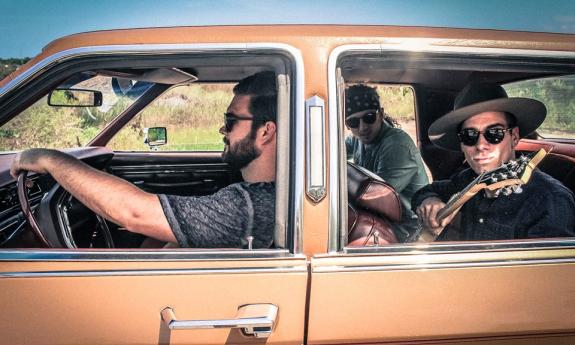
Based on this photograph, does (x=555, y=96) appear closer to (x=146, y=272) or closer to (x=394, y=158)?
(x=394, y=158)

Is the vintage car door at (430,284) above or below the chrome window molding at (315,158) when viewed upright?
below

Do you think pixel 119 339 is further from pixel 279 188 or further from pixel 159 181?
pixel 159 181

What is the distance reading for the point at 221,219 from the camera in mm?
1899

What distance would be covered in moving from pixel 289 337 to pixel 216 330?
0.22 metres

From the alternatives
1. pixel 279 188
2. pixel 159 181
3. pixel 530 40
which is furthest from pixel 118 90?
pixel 530 40

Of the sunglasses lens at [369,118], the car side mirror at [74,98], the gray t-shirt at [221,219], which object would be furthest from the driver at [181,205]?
the sunglasses lens at [369,118]

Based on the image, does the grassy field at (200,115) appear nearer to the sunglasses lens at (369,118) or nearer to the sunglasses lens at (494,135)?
the sunglasses lens at (369,118)

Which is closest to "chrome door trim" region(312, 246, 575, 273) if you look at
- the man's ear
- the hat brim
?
the man's ear

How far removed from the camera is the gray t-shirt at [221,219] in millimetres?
1857

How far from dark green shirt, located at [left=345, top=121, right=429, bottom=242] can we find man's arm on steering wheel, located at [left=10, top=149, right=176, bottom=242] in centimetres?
121

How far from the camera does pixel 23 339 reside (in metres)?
1.62

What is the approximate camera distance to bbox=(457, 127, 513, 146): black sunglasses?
2.34m

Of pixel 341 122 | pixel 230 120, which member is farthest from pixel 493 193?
pixel 230 120

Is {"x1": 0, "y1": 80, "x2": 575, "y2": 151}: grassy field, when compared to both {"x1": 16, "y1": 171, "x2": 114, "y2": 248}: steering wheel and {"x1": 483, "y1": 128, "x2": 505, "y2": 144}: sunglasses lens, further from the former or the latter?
{"x1": 483, "y1": 128, "x2": 505, "y2": 144}: sunglasses lens
